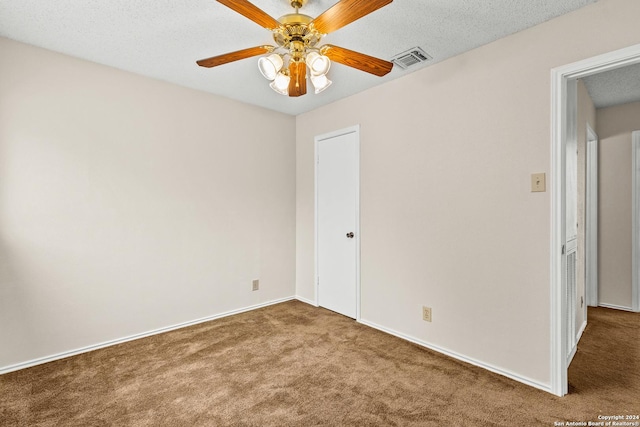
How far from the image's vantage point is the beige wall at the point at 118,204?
2365 millimetres

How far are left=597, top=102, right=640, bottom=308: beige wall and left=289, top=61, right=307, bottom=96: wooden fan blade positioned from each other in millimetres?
3941

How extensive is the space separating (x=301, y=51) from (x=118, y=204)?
2.11 meters

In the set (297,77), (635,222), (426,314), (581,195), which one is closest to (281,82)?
(297,77)

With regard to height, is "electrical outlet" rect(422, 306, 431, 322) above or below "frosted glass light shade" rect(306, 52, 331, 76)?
below

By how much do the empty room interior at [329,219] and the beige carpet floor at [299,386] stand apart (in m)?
0.02

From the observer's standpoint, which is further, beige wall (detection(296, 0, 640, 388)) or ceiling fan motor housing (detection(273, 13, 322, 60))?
beige wall (detection(296, 0, 640, 388))

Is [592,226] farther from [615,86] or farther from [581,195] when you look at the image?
[615,86]

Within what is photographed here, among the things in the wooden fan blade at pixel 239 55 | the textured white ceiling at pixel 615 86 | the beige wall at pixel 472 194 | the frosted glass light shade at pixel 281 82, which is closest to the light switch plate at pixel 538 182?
the beige wall at pixel 472 194

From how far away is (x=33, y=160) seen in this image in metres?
2.40

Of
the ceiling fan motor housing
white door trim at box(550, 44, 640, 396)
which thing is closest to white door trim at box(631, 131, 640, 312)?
white door trim at box(550, 44, 640, 396)

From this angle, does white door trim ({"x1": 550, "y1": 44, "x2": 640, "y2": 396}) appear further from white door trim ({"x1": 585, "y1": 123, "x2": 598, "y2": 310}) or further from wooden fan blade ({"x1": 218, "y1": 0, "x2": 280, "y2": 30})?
white door trim ({"x1": 585, "y1": 123, "x2": 598, "y2": 310})

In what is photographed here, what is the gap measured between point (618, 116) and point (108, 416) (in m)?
5.56

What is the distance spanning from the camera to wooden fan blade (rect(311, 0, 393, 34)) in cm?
141

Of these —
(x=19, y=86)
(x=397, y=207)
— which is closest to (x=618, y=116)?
(x=397, y=207)
